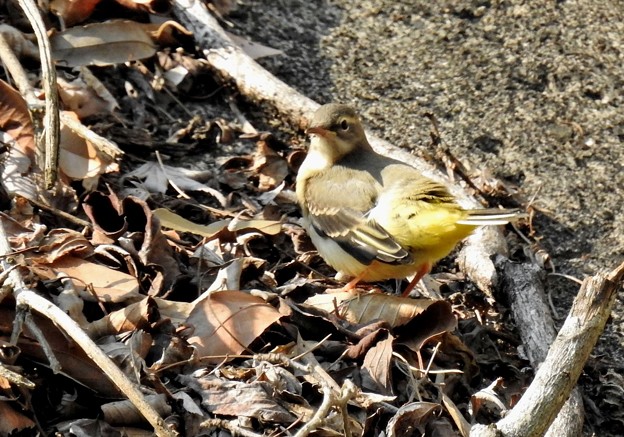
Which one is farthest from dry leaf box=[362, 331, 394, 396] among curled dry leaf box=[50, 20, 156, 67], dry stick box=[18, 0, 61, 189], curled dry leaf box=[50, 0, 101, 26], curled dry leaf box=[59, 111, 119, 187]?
curled dry leaf box=[50, 0, 101, 26]

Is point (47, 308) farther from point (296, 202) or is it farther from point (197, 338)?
point (296, 202)

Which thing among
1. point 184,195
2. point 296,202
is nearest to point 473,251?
point 296,202

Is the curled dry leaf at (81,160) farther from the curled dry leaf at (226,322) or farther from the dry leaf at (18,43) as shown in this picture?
the curled dry leaf at (226,322)

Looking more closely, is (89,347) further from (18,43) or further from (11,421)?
(18,43)

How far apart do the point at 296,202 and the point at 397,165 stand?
668mm

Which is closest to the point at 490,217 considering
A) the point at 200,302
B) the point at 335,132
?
the point at 335,132

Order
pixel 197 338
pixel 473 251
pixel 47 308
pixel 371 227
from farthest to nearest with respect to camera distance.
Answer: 1. pixel 473 251
2. pixel 371 227
3. pixel 197 338
4. pixel 47 308

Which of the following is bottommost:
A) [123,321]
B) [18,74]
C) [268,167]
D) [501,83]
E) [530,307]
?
[530,307]

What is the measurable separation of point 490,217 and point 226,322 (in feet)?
4.47

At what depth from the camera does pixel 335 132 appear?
5789 millimetres

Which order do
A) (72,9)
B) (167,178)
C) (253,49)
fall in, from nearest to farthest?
(167,178) < (72,9) < (253,49)

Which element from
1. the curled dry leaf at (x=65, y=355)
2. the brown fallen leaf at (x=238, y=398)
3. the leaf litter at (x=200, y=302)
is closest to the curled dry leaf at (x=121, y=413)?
the leaf litter at (x=200, y=302)

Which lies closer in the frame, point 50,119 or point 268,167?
point 50,119

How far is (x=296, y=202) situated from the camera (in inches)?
236
